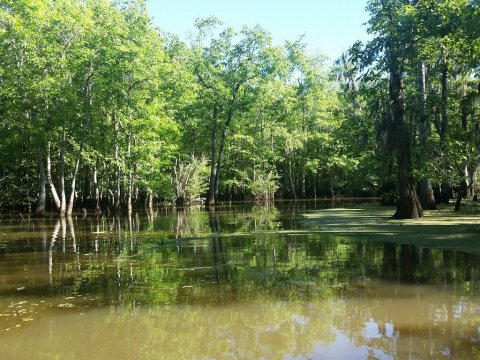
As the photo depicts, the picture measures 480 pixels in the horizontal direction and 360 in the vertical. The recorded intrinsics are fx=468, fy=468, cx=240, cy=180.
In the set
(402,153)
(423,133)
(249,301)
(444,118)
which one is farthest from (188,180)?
(249,301)

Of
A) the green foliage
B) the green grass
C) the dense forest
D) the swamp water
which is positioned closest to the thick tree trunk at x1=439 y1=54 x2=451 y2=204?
the dense forest

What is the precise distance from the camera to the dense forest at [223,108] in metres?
17.8

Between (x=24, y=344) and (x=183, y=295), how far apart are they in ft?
7.97

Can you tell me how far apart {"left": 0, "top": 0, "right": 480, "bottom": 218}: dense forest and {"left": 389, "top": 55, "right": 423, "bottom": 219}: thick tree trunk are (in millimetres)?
53

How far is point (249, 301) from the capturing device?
6477 millimetres

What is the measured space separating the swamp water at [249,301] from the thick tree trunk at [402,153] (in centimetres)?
591

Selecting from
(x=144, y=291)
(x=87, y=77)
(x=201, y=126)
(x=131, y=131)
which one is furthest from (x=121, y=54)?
(x=144, y=291)

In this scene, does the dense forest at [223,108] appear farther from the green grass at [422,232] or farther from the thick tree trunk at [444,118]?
the green grass at [422,232]

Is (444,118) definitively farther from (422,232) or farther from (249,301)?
(249,301)

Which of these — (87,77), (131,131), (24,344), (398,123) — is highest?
(87,77)

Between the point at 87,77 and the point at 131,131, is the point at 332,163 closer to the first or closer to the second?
the point at 131,131

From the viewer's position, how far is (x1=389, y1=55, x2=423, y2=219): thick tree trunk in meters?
18.1

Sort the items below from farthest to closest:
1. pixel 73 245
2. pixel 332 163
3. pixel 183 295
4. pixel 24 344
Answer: pixel 332 163 → pixel 73 245 → pixel 183 295 → pixel 24 344

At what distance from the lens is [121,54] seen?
97.9ft
